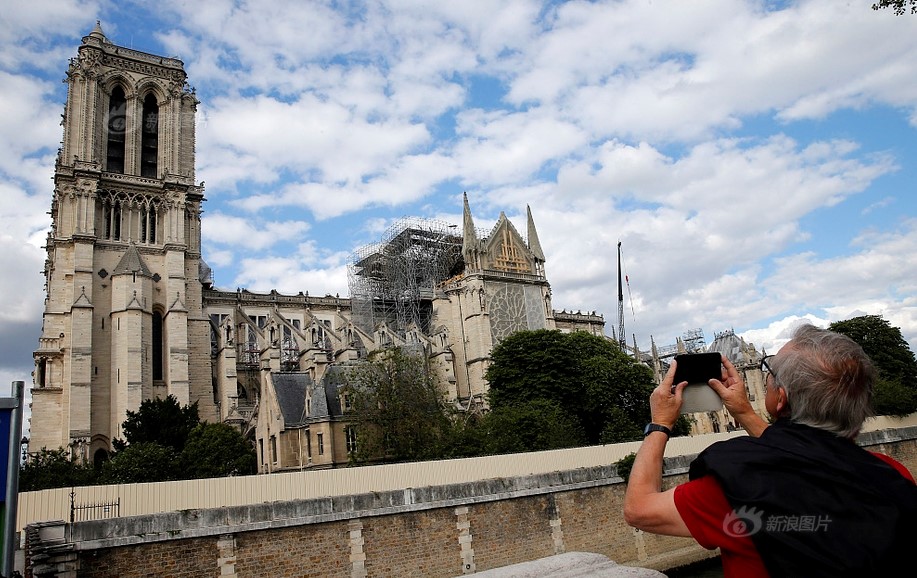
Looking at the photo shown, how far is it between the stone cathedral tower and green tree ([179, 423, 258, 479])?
1015 cm

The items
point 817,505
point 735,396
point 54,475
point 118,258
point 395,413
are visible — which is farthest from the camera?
point 118,258

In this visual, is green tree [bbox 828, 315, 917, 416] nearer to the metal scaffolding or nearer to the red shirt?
the metal scaffolding

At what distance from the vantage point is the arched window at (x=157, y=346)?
43.5 metres

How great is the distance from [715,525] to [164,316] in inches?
1842

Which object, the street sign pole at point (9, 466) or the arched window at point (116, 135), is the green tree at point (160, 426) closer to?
the arched window at point (116, 135)

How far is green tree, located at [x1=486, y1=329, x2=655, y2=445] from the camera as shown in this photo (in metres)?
40.0

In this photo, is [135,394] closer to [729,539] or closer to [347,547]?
[347,547]

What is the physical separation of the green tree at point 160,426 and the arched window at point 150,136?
21450mm

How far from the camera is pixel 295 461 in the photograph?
34.0 m

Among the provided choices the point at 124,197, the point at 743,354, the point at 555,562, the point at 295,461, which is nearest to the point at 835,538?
the point at 555,562

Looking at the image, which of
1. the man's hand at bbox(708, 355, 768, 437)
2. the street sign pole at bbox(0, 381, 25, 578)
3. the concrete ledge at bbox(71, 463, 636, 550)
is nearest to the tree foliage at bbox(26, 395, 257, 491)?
the concrete ledge at bbox(71, 463, 636, 550)

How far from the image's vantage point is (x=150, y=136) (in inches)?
1981

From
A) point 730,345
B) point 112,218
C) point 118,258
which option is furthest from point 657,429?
point 730,345

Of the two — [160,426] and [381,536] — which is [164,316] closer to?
[160,426]
